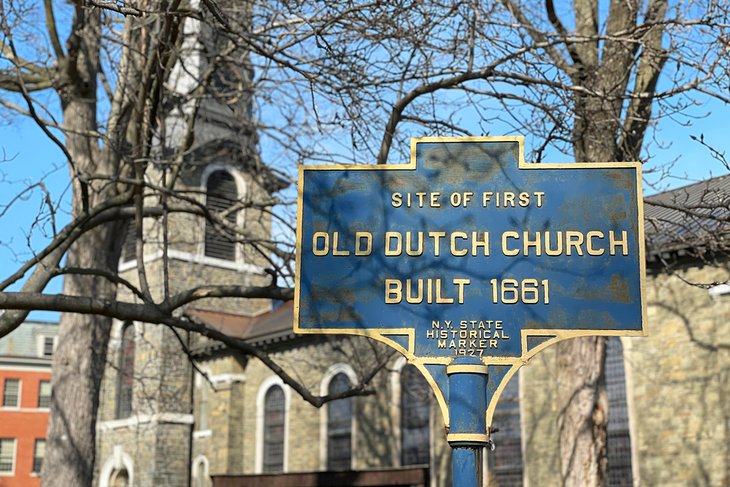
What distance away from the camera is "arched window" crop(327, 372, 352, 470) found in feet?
88.7

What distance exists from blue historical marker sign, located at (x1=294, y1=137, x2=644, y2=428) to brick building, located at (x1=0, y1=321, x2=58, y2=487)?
4789 centimetres

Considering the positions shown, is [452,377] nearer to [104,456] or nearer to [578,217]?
[578,217]

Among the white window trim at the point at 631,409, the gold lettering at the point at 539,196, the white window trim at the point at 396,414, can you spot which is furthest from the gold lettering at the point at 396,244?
the white window trim at the point at 396,414

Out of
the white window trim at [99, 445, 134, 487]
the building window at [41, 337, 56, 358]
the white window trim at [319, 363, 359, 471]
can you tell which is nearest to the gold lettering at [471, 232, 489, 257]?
the white window trim at [319, 363, 359, 471]

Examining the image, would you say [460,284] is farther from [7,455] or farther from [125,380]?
[7,455]

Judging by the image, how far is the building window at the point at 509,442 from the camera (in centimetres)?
2159

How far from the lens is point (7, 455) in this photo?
51.2 metres

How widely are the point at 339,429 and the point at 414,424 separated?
3150 mm

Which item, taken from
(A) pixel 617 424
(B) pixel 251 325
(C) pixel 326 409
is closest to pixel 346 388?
(C) pixel 326 409

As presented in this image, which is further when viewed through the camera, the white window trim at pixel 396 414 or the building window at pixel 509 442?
the white window trim at pixel 396 414

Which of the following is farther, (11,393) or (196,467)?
(11,393)

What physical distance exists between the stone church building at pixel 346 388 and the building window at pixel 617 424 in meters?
0.03

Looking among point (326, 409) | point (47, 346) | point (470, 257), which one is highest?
point (47, 346)

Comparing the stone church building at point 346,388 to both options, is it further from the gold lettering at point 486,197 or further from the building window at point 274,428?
the gold lettering at point 486,197
